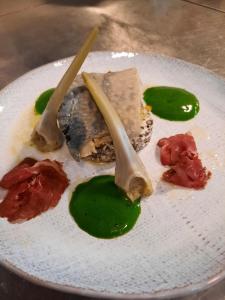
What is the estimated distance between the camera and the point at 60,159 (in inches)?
65.4

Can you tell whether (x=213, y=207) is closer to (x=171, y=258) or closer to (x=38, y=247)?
(x=171, y=258)

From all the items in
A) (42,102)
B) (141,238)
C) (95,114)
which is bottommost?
(141,238)

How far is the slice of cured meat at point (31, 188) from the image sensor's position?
1412 millimetres

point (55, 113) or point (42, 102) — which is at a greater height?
point (55, 113)

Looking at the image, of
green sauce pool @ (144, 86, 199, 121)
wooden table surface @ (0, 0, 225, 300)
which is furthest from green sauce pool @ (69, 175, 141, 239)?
wooden table surface @ (0, 0, 225, 300)

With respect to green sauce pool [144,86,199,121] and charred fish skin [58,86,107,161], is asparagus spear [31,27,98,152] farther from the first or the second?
green sauce pool [144,86,199,121]

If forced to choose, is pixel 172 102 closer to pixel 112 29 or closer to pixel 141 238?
pixel 141 238

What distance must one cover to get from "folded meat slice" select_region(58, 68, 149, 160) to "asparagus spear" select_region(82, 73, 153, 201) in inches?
2.7

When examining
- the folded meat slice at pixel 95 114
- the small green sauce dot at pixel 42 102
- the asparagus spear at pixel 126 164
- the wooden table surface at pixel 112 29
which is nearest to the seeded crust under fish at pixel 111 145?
the folded meat slice at pixel 95 114

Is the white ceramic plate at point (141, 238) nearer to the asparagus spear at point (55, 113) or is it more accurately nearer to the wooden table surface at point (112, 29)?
the asparagus spear at point (55, 113)

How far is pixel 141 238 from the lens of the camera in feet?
4.48

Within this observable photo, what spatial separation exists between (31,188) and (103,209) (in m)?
0.27

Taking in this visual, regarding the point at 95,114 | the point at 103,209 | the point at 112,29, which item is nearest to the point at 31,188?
the point at 103,209

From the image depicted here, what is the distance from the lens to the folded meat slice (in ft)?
5.17
